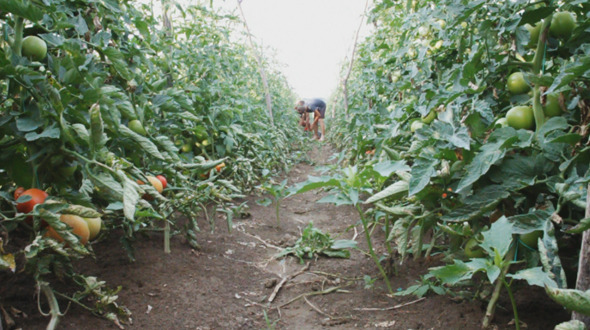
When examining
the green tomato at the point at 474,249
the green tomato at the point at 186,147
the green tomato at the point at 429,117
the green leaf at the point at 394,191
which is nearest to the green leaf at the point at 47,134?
the green leaf at the point at 394,191

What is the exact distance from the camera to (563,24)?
116 cm

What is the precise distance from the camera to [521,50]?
1223 mm

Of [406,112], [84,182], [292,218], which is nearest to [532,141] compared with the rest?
[406,112]

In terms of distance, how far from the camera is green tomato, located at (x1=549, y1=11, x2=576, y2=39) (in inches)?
45.4

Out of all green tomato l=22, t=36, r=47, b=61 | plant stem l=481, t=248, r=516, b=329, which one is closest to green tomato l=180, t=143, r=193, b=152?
green tomato l=22, t=36, r=47, b=61

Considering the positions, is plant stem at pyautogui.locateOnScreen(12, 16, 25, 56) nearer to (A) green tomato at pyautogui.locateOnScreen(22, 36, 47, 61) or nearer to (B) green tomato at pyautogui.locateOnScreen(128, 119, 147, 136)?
(A) green tomato at pyautogui.locateOnScreen(22, 36, 47, 61)

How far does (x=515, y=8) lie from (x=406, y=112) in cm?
81

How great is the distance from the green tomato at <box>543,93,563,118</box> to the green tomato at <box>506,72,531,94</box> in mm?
127

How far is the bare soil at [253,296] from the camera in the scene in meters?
1.19

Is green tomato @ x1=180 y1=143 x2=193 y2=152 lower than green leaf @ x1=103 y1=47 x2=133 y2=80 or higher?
lower

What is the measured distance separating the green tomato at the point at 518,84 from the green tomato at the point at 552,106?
0.13 meters

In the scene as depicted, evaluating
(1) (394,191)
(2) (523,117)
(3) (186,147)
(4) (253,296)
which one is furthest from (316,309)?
(3) (186,147)

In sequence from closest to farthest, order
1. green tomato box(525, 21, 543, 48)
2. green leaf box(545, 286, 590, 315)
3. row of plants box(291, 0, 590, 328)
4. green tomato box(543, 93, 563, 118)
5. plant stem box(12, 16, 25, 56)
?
green leaf box(545, 286, 590, 315), row of plants box(291, 0, 590, 328), plant stem box(12, 16, 25, 56), green tomato box(543, 93, 563, 118), green tomato box(525, 21, 543, 48)

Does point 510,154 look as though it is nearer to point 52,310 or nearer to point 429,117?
point 429,117
